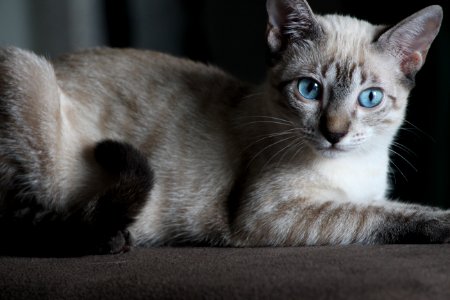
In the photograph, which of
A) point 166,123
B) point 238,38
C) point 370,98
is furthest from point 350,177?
point 238,38

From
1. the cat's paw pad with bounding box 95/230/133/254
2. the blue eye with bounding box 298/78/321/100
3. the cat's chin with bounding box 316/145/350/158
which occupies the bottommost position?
the cat's paw pad with bounding box 95/230/133/254

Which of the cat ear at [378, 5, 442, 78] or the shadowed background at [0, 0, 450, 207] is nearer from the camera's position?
the cat ear at [378, 5, 442, 78]

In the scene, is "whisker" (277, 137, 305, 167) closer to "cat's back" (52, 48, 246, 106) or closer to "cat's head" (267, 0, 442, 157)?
"cat's head" (267, 0, 442, 157)

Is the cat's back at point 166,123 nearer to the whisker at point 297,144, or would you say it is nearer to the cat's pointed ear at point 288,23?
the whisker at point 297,144

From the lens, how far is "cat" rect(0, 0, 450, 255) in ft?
6.86

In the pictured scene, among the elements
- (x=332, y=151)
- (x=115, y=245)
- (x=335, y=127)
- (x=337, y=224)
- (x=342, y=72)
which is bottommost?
(x=115, y=245)

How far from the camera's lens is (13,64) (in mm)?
2270

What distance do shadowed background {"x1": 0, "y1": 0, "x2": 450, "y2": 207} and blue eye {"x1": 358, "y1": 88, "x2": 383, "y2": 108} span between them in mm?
318

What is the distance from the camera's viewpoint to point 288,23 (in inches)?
90.0

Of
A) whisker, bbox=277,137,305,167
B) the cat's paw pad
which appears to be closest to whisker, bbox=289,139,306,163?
whisker, bbox=277,137,305,167

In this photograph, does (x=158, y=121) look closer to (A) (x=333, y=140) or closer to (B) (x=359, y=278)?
(A) (x=333, y=140)

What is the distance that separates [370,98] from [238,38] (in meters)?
1.29

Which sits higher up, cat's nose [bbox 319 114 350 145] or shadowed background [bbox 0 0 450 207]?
cat's nose [bbox 319 114 350 145]

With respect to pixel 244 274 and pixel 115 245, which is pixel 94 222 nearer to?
pixel 115 245
